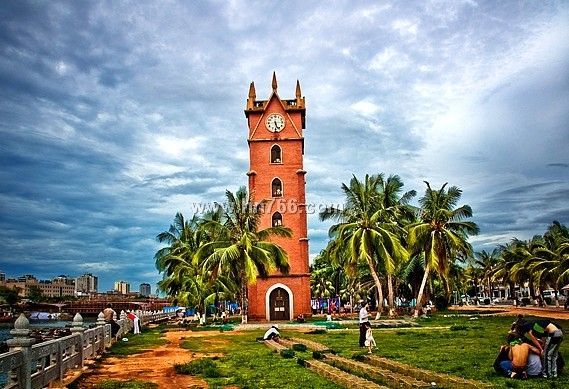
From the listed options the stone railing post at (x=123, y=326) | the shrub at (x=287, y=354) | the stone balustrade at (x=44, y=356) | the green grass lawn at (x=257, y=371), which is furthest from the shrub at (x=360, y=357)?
the stone railing post at (x=123, y=326)

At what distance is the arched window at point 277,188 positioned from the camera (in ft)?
135

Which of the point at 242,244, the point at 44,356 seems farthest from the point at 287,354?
the point at 242,244

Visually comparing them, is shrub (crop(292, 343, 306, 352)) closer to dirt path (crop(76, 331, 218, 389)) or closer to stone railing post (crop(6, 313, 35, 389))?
dirt path (crop(76, 331, 218, 389))

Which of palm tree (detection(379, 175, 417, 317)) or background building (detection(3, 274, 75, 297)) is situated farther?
background building (detection(3, 274, 75, 297))

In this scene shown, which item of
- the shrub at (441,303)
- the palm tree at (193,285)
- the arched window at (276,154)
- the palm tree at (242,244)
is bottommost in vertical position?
the shrub at (441,303)

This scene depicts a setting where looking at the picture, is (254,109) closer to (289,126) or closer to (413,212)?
(289,126)

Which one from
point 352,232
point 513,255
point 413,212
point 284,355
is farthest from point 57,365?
point 513,255

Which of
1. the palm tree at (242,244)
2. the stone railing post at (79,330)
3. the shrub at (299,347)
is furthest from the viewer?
the palm tree at (242,244)

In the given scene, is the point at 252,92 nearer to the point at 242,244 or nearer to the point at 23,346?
the point at 242,244

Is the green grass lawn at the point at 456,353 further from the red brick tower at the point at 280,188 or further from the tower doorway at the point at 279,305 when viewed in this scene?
the tower doorway at the point at 279,305

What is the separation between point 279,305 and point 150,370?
25666 mm

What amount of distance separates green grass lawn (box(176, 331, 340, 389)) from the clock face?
24.2 meters

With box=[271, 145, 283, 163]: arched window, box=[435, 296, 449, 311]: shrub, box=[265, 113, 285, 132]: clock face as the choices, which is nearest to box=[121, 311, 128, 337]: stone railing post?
box=[271, 145, 283, 163]: arched window

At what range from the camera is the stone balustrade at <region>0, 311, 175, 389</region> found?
28.6 feet
